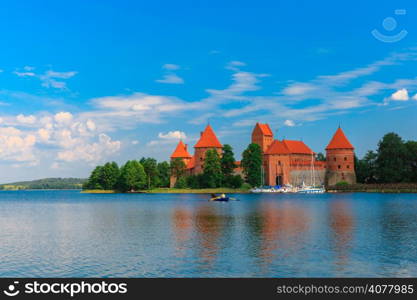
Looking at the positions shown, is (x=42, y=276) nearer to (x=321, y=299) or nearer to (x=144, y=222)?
(x=321, y=299)

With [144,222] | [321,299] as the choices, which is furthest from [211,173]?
[321,299]

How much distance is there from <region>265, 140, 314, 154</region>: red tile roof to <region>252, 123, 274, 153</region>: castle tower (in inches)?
345

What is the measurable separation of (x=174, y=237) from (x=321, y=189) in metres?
65.2

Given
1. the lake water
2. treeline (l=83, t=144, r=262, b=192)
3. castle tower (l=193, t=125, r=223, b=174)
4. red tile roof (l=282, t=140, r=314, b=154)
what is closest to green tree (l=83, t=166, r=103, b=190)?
treeline (l=83, t=144, r=262, b=192)

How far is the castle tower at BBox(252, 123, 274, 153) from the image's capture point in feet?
355

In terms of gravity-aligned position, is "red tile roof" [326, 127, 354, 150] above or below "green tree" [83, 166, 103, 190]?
above

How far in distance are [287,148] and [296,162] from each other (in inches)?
198

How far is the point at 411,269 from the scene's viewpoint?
15109 millimetres

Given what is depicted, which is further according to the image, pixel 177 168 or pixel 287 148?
pixel 177 168

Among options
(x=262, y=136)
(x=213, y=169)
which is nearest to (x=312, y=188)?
(x=213, y=169)

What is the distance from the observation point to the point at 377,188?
8006 cm

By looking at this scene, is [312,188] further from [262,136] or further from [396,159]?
[262,136]

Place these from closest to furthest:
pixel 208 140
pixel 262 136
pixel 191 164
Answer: pixel 208 140 → pixel 191 164 → pixel 262 136

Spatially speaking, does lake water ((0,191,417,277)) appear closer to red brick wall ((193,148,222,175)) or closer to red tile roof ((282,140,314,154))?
red brick wall ((193,148,222,175))
